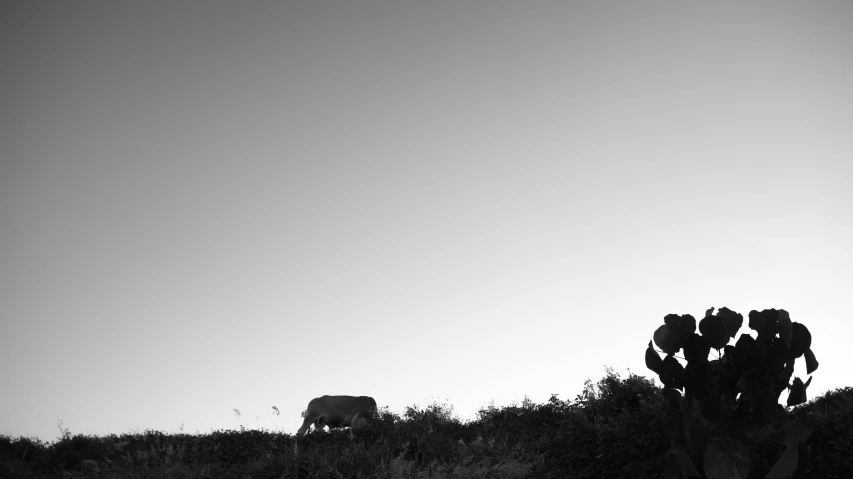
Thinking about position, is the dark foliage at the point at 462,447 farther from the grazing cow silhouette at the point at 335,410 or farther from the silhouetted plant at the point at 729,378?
the grazing cow silhouette at the point at 335,410

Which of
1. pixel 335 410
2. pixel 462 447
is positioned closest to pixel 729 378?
pixel 462 447

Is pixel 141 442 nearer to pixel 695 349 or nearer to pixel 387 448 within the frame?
pixel 387 448

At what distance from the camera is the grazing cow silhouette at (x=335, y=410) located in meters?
23.2

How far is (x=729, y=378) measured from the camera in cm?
826

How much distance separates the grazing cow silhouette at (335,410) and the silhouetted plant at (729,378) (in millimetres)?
15829

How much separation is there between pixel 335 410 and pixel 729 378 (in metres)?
17.5

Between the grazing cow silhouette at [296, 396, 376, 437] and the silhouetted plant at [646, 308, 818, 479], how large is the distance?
1583 cm

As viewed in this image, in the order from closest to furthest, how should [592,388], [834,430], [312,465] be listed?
[834,430] < [312,465] < [592,388]

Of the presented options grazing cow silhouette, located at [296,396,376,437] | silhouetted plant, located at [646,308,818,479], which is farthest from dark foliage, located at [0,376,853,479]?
grazing cow silhouette, located at [296,396,376,437]

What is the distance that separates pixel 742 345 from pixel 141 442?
1822 cm

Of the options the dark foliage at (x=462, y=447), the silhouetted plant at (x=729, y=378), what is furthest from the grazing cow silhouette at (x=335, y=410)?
the silhouetted plant at (x=729, y=378)

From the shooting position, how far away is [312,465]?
43.7 feet

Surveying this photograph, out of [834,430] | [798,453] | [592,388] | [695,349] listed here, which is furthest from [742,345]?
[592,388]

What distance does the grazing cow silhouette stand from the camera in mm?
23156
